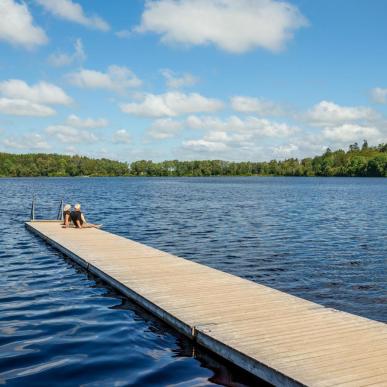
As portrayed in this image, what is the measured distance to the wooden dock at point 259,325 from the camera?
23.1 feet

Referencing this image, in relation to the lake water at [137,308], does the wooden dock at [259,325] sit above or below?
above

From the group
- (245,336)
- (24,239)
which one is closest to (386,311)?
(245,336)

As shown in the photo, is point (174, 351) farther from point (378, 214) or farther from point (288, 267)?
point (378, 214)

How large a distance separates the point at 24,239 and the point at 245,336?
18.5 metres

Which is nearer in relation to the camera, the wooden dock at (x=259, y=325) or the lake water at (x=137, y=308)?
the wooden dock at (x=259, y=325)

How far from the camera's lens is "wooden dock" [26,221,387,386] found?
7055 millimetres

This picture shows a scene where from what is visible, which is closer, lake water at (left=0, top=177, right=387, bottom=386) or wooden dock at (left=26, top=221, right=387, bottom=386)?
wooden dock at (left=26, top=221, right=387, bottom=386)

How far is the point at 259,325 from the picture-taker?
29.9 feet

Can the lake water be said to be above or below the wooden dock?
below

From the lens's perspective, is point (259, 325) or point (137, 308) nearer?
point (259, 325)

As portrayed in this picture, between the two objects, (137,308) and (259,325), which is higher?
(259,325)

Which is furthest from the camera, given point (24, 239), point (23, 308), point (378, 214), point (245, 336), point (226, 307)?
point (378, 214)

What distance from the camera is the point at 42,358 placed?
8.88 m

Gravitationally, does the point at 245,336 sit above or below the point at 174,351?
above
